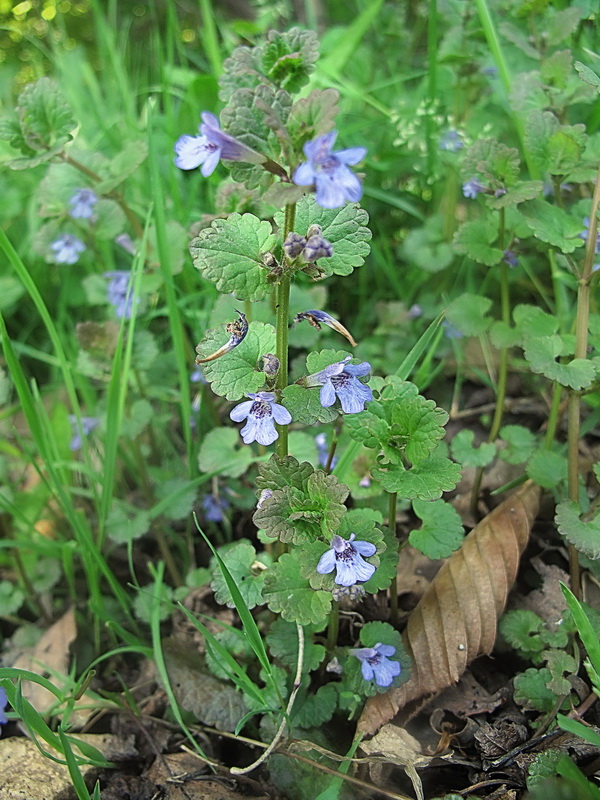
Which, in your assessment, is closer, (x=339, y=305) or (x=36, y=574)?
(x=36, y=574)

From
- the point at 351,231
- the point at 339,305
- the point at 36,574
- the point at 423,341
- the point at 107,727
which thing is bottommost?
the point at 107,727

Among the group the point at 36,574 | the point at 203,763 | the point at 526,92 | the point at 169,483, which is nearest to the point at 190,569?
the point at 169,483

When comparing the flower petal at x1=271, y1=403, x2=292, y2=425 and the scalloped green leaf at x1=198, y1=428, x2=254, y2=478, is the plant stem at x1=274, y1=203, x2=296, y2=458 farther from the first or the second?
the scalloped green leaf at x1=198, y1=428, x2=254, y2=478

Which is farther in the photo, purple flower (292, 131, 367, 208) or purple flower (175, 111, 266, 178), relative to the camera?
purple flower (175, 111, 266, 178)

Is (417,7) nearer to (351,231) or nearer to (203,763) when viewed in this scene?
(351,231)

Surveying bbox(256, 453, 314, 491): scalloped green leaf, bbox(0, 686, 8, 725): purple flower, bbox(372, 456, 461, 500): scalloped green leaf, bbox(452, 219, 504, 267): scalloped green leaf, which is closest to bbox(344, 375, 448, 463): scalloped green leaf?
bbox(372, 456, 461, 500): scalloped green leaf

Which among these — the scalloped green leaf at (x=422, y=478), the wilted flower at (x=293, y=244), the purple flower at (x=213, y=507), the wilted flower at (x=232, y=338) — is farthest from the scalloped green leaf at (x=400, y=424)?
the purple flower at (x=213, y=507)
